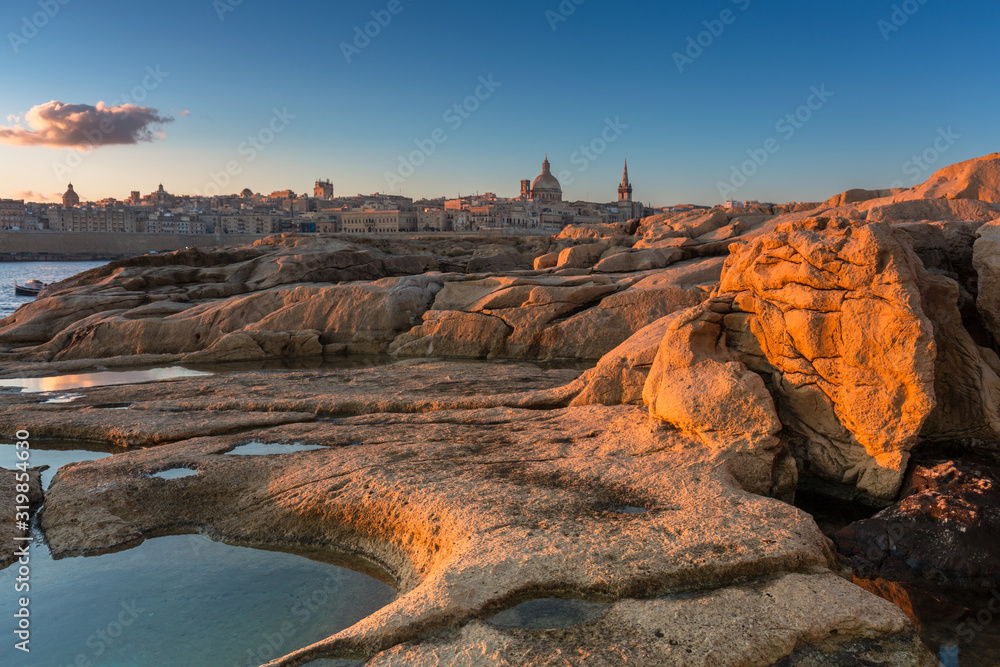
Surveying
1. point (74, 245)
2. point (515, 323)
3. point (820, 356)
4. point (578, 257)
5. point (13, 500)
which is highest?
point (74, 245)

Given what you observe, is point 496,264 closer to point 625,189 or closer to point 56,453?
point 56,453

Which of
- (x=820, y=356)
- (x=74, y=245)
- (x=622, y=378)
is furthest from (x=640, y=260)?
(x=74, y=245)

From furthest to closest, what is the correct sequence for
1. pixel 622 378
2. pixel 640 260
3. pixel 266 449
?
pixel 640 260
pixel 622 378
pixel 266 449

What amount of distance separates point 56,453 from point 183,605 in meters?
4.17

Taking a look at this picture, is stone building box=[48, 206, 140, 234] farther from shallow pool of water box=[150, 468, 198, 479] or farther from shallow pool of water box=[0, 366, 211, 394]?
shallow pool of water box=[150, 468, 198, 479]

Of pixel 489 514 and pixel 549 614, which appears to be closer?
pixel 549 614

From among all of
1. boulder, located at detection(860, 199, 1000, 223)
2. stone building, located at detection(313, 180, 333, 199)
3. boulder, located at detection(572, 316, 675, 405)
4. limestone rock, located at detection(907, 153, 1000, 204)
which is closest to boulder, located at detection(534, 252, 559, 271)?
limestone rock, located at detection(907, 153, 1000, 204)

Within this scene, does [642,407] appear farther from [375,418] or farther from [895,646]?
[895,646]

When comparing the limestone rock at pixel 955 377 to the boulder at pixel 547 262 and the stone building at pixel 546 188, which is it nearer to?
the boulder at pixel 547 262

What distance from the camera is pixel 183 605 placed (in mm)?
4516

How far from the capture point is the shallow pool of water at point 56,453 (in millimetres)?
7133

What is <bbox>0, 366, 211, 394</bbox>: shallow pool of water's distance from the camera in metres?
10.9

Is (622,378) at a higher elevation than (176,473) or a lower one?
higher

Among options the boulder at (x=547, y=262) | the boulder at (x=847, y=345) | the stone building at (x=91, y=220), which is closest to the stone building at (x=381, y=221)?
the stone building at (x=91, y=220)
